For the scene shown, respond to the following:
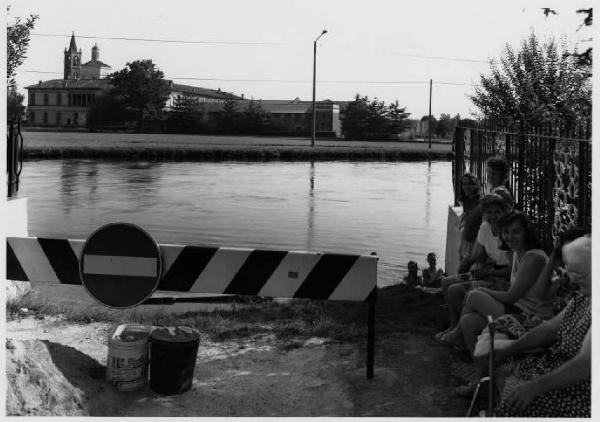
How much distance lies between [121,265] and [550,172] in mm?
3660

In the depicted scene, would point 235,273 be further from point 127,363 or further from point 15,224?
point 15,224

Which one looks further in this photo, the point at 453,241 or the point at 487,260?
the point at 453,241

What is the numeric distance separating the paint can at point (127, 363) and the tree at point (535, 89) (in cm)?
566

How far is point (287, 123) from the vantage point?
389 feet

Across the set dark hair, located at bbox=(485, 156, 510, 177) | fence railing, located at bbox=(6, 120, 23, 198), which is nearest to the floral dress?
dark hair, located at bbox=(485, 156, 510, 177)

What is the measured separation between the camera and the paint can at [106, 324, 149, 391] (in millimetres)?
5520

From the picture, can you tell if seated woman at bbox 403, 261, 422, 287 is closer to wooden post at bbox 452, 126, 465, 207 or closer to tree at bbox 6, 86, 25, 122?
wooden post at bbox 452, 126, 465, 207

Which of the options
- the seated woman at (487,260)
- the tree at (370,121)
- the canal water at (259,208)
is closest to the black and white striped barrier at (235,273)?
the seated woman at (487,260)

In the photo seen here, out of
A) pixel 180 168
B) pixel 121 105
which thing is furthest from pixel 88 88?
pixel 180 168

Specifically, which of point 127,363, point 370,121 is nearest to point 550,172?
point 127,363

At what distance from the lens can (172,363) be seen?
5488 millimetres

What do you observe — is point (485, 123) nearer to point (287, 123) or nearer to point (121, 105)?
point (287, 123)

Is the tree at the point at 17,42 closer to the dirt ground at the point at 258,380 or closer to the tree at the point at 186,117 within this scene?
the dirt ground at the point at 258,380

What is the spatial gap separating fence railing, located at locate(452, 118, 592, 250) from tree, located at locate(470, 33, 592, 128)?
47.8 inches
